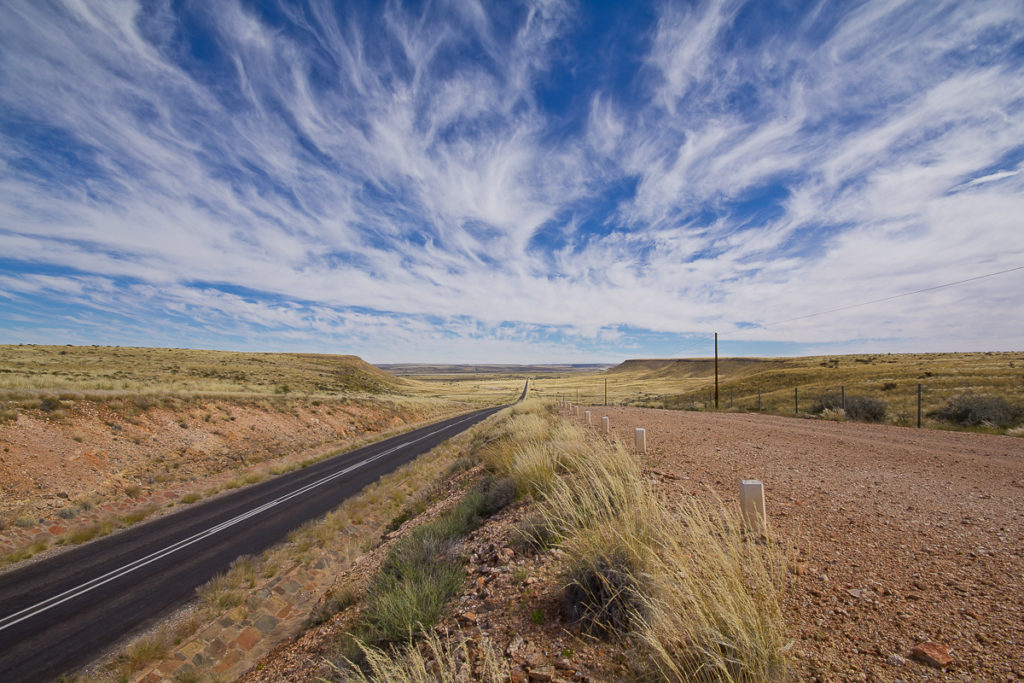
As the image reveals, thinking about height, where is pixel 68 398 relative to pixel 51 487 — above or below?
above

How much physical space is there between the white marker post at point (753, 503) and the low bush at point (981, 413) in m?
19.3

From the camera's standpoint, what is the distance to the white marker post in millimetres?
4133

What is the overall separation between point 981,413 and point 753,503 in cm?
2002

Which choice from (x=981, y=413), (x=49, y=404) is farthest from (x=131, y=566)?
(x=981, y=413)

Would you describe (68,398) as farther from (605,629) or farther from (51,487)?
(605,629)

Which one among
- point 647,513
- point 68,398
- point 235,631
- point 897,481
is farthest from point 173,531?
point 897,481

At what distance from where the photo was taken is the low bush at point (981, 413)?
51.8 ft

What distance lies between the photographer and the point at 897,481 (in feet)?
21.8

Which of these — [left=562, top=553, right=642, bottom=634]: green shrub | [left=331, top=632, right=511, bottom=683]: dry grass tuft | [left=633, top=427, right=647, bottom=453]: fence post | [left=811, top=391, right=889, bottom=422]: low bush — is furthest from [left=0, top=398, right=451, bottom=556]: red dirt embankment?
[left=811, top=391, right=889, bottom=422]: low bush

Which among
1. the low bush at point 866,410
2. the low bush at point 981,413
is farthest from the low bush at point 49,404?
the low bush at point 981,413

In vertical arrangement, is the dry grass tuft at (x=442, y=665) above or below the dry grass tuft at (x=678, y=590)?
below

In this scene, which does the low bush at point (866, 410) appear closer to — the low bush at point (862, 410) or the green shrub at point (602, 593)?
the low bush at point (862, 410)

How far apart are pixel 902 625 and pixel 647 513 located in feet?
6.56

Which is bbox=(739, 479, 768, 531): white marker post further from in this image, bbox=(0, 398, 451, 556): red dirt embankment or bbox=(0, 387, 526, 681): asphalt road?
bbox=(0, 398, 451, 556): red dirt embankment
